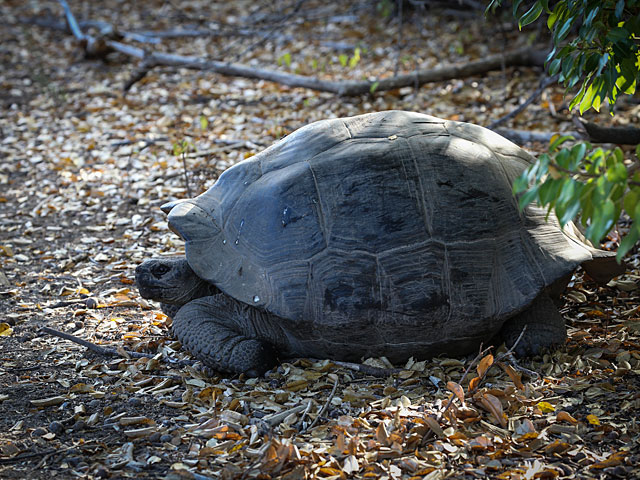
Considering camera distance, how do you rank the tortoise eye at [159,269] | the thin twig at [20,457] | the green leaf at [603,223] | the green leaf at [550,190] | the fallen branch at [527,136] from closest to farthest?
the green leaf at [603,223] < the green leaf at [550,190] < the thin twig at [20,457] < the tortoise eye at [159,269] < the fallen branch at [527,136]

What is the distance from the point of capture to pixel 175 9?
12500 mm

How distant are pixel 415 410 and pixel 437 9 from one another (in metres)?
Result: 8.45

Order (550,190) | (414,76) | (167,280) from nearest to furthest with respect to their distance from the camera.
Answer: (550,190) < (167,280) < (414,76)

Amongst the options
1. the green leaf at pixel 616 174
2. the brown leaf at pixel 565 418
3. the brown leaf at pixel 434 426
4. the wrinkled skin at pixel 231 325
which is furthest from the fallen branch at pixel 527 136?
the green leaf at pixel 616 174

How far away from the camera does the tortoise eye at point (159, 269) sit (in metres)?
4.13

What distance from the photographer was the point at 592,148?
2684 millimetres

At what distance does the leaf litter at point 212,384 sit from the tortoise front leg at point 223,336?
0.11m

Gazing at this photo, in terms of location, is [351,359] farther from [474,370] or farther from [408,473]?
[408,473]

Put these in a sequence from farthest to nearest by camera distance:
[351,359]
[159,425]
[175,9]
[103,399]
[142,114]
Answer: [175,9] → [142,114] → [351,359] → [103,399] → [159,425]

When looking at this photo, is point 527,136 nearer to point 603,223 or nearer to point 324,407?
point 324,407

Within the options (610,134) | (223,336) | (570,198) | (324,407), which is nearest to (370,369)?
(324,407)

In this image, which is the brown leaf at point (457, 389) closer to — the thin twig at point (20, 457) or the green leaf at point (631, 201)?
the green leaf at point (631, 201)

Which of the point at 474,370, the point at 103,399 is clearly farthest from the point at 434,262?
the point at 103,399

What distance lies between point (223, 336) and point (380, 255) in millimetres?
1016
